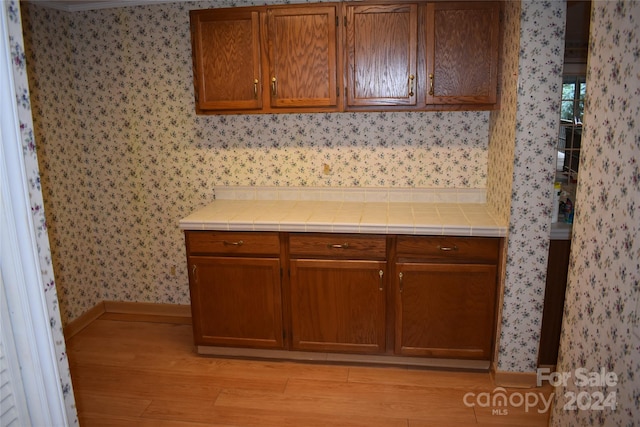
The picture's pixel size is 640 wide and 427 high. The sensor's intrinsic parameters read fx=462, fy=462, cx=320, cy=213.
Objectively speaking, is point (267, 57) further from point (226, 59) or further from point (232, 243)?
point (232, 243)

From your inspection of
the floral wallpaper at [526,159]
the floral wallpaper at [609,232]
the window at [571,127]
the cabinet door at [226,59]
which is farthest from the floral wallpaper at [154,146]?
the floral wallpaper at [609,232]

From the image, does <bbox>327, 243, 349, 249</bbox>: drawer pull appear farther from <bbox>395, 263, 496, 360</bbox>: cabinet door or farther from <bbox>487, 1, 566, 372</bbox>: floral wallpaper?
<bbox>487, 1, 566, 372</bbox>: floral wallpaper

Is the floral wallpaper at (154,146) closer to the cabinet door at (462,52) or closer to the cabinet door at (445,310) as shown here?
the cabinet door at (462,52)

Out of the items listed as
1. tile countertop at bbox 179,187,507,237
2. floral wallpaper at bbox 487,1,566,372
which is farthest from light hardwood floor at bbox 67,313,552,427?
tile countertop at bbox 179,187,507,237

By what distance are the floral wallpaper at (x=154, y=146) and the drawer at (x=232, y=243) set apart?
60cm

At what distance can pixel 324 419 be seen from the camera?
2.36m

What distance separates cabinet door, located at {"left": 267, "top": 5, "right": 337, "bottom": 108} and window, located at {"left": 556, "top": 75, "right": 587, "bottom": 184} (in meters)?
1.57

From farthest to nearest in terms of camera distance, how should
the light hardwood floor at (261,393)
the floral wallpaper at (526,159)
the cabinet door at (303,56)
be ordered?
the cabinet door at (303,56) < the light hardwood floor at (261,393) < the floral wallpaper at (526,159)

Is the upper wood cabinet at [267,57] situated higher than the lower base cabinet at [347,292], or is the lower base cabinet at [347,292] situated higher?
the upper wood cabinet at [267,57]

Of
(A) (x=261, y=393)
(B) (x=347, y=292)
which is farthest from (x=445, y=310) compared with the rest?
(A) (x=261, y=393)

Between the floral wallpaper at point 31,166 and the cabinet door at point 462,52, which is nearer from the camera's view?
the floral wallpaper at point 31,166

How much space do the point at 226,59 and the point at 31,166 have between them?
190cm

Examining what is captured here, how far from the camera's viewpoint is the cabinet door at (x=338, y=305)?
2646mm

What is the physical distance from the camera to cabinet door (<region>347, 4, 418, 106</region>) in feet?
8.30
